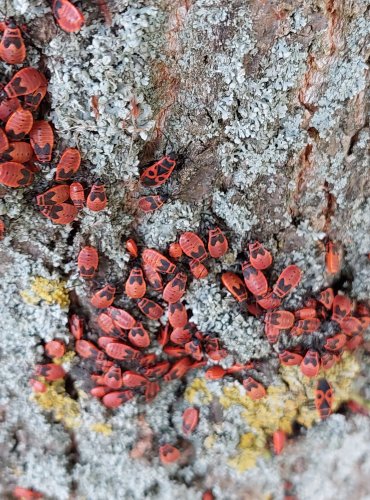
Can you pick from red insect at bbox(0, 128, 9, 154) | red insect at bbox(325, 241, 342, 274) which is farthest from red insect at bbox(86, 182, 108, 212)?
red insect at bbox(325, 241, 342, 274)

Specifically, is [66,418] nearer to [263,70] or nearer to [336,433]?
[336,433]

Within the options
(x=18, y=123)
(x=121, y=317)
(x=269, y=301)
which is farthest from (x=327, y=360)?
(x=18, y=123)

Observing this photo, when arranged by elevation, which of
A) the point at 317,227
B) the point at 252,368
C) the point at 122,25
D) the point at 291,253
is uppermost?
the point at 122,25

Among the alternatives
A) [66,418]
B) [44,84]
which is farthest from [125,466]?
[44,84]

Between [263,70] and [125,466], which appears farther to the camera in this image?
[125,466]

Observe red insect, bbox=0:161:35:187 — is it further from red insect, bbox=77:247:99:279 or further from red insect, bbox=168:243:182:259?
red insect, bbox=168:243:182:259

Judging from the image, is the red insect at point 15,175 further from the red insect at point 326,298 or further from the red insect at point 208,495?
the red insect at point 208,495

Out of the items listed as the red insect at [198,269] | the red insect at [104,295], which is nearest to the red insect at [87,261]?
the red insect at [104,295]
